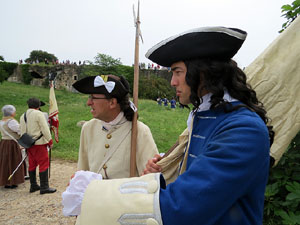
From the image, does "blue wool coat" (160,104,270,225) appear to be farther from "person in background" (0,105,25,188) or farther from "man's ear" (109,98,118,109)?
"person in background" (0,105,25,188)

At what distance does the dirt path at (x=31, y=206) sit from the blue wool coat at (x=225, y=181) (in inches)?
170

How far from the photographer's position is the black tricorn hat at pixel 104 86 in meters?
2.50

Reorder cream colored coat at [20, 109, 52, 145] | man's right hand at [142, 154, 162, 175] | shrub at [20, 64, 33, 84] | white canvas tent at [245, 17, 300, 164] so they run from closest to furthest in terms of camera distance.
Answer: white canvas tent at [245, 17, 300, 164], man's right hand at [142, 154, 162, 175], cream colored coat at [20, 109, 52, 145], shrub at [20, 64, 33, 84]

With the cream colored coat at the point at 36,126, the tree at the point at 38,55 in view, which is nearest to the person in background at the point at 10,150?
the cream colored coat at the point at 36,126

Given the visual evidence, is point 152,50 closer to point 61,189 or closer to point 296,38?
point 296,38

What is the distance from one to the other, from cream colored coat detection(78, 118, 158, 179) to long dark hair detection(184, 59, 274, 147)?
1.31 meters

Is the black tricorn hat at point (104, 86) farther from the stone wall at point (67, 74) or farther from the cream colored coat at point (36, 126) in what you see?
the stone wall at point (67, 74)

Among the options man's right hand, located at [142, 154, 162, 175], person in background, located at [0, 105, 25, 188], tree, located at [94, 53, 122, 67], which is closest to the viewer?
man's right hand, located at [142, 154, 162, 175]

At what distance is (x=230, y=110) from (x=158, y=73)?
1545 inches

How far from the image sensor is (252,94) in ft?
4.42

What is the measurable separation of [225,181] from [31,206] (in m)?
5.48

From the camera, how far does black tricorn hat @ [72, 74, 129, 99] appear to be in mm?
2496

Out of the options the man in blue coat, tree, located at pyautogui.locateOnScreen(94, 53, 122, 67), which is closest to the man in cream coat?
the man in blue coat

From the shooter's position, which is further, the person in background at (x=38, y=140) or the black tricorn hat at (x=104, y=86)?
the person in background at (x=38, y=140)
